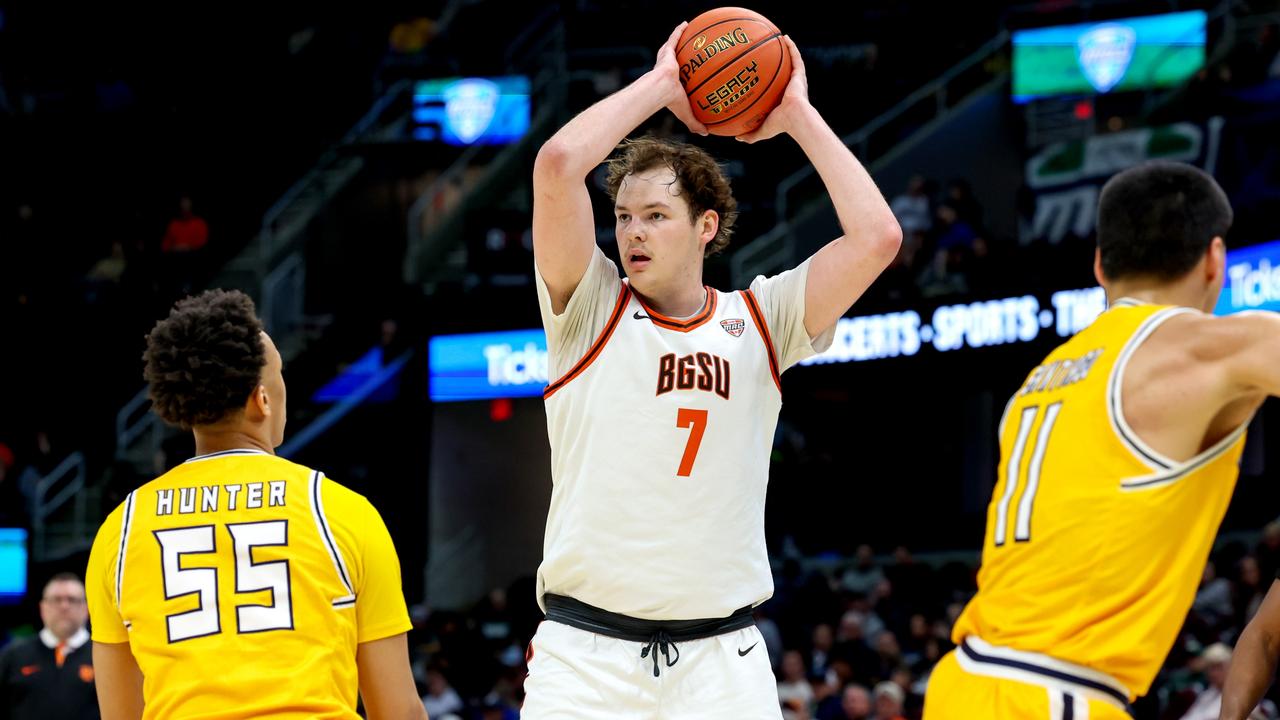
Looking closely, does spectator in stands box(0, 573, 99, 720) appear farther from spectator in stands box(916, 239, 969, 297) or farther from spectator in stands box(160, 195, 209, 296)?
spectator in stands box(160, 195, 209, 296)

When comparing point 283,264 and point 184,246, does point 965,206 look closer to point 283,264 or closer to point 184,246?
point 283,264

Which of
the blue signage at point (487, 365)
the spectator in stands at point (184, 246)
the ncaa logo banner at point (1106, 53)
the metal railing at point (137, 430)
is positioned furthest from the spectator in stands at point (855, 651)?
the spectator in stands at point (184, 246)

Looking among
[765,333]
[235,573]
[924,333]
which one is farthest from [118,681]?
[924,333]

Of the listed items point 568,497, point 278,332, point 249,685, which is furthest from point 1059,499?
point 278,332

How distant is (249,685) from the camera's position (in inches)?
142

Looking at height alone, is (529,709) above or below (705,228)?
below

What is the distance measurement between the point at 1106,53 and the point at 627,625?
1661 cm

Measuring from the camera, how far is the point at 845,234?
4730 mm

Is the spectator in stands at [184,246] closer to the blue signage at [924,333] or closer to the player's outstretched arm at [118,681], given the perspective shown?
the blue signage at [924,333]

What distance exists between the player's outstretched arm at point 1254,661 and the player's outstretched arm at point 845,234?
142 centimetres

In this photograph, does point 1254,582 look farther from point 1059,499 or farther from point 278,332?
point 278,332

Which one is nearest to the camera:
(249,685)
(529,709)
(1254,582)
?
(249,685)

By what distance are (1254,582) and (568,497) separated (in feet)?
34.4

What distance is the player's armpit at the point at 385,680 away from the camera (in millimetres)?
3859
